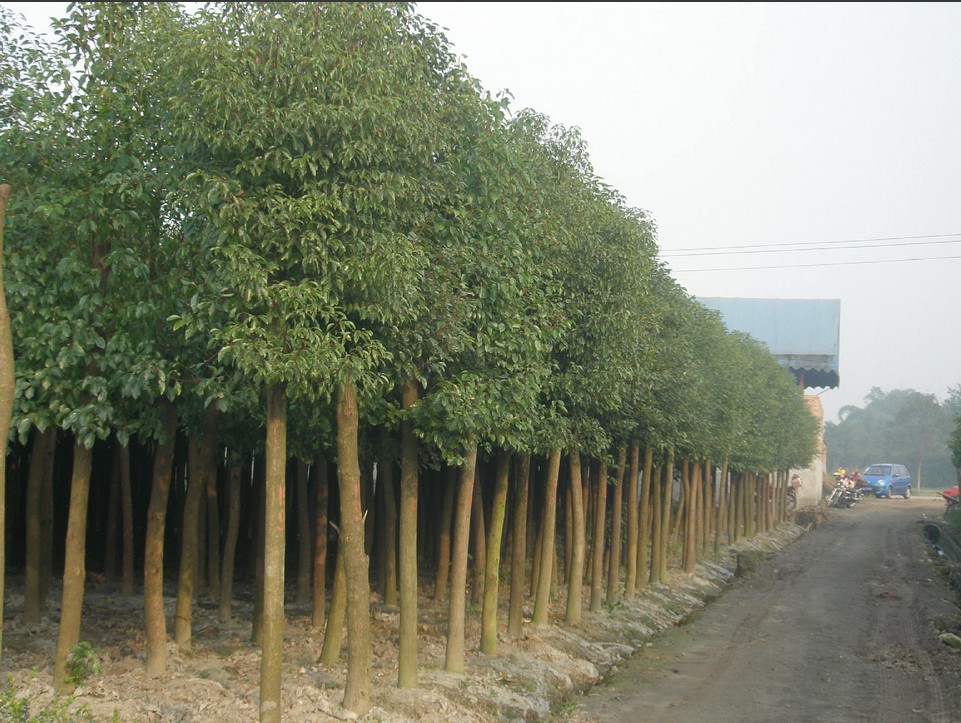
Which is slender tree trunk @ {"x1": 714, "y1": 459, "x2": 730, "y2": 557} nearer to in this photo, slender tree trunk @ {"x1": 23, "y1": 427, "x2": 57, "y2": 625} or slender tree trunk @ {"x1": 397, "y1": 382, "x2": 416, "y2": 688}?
slender tree trunk @ {"x1": 397, "y1": 382, "x2": 416, "y2": 688}

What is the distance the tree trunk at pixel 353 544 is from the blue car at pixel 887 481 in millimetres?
62282

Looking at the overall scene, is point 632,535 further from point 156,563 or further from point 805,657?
point 156,563

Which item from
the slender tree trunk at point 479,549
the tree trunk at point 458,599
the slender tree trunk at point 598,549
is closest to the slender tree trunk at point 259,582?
the tree trunk at point 458,599

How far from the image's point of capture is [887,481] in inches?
2623

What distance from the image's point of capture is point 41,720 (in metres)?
7.88

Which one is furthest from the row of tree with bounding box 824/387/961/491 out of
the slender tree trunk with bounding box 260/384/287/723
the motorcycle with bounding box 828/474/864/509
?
the slender tree trunk with bounding box 260/384/287/723

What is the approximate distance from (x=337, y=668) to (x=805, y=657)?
872cm

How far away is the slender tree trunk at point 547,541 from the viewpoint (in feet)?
50.3

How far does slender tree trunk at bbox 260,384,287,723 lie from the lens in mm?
8742

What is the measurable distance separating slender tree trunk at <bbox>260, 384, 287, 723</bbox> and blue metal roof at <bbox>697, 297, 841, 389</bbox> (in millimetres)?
49777

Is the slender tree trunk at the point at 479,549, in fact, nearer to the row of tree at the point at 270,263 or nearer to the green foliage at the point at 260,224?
the row of tree at the point at 270,263

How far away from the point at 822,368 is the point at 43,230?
52728mm

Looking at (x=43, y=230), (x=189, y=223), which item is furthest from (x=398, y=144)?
(x=43, y=230)

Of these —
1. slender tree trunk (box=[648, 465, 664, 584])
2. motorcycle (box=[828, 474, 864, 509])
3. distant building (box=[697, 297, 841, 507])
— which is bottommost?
motorcycle (box=[828, 474, 864, 509])
